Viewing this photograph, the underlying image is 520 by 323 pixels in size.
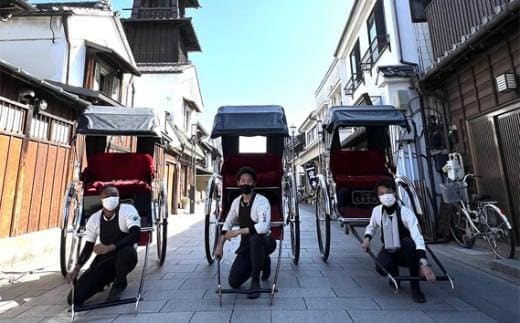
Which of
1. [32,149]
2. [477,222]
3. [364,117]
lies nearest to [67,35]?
[32,149]

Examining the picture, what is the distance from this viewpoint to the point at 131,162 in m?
4.16

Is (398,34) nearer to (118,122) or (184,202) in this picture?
(118,122)

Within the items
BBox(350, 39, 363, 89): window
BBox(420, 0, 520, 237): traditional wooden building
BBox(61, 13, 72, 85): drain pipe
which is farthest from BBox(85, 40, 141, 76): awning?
BBox(420, 0, 520, 237): traditional wooden building

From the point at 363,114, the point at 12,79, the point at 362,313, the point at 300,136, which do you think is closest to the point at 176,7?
the point at 300,136

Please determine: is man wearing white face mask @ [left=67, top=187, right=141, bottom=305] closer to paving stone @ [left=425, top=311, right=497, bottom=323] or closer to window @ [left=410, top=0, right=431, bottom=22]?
paving stone @ [left=425, top=311, right=497, bottom=323]

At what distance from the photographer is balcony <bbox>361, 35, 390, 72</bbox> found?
7.49m

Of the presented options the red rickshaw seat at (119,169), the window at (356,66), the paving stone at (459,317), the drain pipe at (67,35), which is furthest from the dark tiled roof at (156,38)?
the paving stone at (459,317)

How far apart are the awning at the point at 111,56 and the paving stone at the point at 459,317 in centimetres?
968

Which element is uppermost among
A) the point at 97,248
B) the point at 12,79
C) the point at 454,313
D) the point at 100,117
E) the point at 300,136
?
the point at 300,136

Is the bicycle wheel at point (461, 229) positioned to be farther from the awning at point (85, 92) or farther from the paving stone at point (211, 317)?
the awning at point (85, 92)

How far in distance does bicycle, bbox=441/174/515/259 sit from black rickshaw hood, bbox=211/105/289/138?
3.32 metres

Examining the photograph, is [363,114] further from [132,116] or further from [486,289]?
[132,116]

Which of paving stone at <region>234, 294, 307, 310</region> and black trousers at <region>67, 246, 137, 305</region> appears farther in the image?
black trousers at <region>67, 246, 137, 305</region>

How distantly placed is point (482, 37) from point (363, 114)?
2.28m
